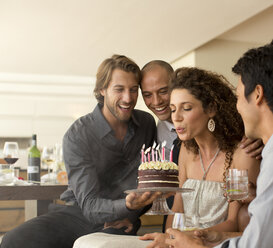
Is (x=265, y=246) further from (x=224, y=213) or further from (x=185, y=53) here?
(x=185, y=53)

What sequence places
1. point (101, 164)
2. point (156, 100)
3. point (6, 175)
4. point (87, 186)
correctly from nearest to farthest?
point (87, 186) < point (101, 164) < point (156, 100) < point (6, 175)

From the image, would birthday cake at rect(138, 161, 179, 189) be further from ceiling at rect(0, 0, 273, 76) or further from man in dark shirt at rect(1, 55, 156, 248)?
ceiling at rect(0, 0, 273, 76)

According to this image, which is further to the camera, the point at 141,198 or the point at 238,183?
the point at 141,198

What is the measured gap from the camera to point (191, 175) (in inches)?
93.0

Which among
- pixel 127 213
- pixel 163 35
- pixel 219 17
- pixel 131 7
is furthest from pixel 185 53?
pixel 127 213

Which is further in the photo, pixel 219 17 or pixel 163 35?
pixel 163 35

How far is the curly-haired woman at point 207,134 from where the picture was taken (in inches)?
86.3

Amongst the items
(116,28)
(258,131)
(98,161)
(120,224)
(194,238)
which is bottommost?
(120,224)

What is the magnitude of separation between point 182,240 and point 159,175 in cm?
65

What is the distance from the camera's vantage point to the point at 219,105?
226 centimetres

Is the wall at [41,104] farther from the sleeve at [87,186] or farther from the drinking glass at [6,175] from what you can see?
the sleeve at [87,186]

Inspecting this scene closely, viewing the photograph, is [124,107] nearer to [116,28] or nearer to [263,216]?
[263,216]

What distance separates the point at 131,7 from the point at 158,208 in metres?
3.92

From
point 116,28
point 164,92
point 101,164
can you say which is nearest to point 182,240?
point 101,164
